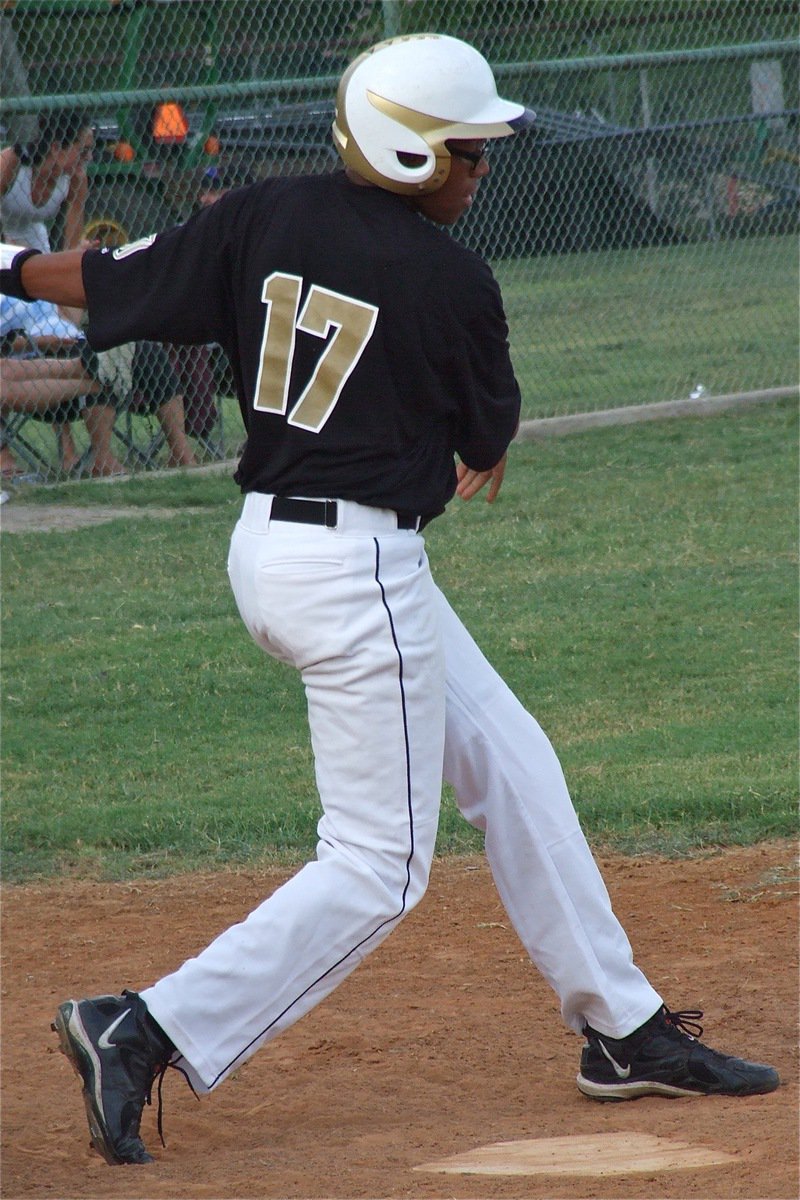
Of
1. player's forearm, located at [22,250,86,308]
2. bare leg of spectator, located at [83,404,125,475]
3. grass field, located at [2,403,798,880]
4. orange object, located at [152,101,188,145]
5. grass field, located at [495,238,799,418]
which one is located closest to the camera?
player's forearm, located at [22,250,86,308]

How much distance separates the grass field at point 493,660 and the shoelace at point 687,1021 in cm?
132

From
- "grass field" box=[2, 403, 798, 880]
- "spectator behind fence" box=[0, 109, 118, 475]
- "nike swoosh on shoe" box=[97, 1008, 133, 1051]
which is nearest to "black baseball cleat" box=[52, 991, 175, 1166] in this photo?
"nike swoosh on shoe" box=[97, 1008, 133, 1051]

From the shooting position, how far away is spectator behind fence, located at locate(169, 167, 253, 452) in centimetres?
1004

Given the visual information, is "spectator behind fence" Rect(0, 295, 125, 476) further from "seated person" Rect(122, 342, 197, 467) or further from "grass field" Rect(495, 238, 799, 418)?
"grass field" Rect(495, 238, 799, 418)

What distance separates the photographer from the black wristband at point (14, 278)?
3246 mm

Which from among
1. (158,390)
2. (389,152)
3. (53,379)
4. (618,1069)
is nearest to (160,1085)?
(618,1069)

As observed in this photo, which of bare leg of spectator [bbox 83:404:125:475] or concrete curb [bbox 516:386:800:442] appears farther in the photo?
concrete curb [bbox 516:386:800:442]

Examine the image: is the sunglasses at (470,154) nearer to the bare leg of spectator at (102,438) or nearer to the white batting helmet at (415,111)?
the white batting helmet at (415,111)

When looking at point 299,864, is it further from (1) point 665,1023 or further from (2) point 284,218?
(2) point 284,218

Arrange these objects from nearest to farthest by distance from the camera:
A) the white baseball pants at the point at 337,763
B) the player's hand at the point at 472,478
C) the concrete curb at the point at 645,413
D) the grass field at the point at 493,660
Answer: the white baseball pants at the point at 337,763 < the player's hand at the point at 472,478 < the grass field at the point at 493,660 < the concrete curb at the point at 645,413

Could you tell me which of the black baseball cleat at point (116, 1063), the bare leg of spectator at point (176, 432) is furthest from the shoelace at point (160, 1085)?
the bare leg of spectator at point (176, 432)

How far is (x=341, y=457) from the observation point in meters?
3.05

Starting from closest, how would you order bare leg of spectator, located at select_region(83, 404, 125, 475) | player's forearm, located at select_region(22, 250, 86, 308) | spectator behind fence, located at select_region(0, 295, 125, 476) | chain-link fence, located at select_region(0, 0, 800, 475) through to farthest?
player's forearm, located at select_region(22, 250, 86, 308) → spectator behind fence, located at select_region(0, 295, 125, 476) → bare leg of spectator, located at select_region(83, 404, 125, 475) → chain-link fence, located at select_region(0, 0, 800, 475)

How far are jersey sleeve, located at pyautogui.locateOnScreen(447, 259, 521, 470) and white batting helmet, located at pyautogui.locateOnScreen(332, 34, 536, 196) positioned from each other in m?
0.23
